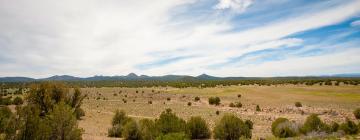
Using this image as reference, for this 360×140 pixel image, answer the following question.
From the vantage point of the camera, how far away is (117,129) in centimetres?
2095

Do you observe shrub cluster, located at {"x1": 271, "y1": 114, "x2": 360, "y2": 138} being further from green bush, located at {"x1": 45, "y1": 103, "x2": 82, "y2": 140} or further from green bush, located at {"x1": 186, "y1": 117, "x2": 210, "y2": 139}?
green bush, located at {"x1": 45, "y1": 103, "x2": 82, "y2": 140}

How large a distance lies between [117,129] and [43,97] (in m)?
7.43

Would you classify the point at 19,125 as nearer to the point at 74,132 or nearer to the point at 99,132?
the point at 74,132

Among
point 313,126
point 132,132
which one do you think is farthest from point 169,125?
point 313,126

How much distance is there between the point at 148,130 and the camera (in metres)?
18.5

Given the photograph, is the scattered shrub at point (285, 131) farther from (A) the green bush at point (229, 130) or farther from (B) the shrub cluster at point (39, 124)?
(B) the shrub cluster at point (39, 124)

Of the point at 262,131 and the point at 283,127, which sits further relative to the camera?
the point at 262,131

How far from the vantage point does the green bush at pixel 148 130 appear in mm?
17833

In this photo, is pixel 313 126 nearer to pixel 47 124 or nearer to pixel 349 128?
pixel 349 128

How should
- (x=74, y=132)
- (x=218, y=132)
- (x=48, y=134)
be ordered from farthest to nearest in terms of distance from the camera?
(x=218, y=132), (x=74, y=132), (x=48, y=134)

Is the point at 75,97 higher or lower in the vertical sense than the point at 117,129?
higher

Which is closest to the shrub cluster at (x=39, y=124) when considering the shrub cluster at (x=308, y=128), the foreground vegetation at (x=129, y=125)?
the foreground vegetation at (x=129, y=125)

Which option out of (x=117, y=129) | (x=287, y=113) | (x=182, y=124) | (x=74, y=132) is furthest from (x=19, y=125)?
(x=287, y=113)

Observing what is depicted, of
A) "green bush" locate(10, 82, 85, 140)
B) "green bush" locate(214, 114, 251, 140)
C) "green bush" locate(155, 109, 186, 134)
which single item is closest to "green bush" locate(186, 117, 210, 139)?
"green bush" locate(155, 109, 186, 134)
